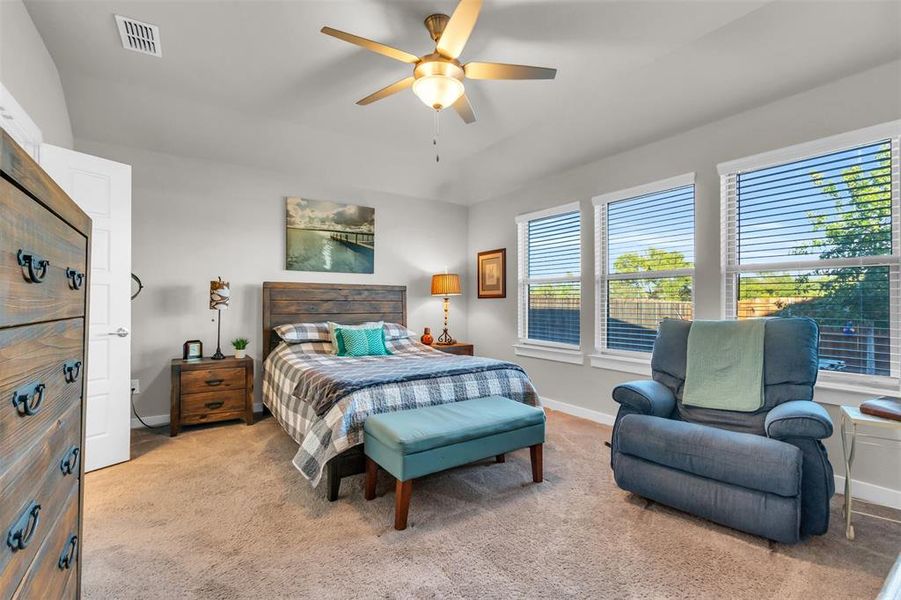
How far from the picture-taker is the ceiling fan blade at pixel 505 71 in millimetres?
2338

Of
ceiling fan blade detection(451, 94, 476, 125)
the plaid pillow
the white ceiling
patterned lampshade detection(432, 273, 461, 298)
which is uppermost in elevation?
the white ceiling

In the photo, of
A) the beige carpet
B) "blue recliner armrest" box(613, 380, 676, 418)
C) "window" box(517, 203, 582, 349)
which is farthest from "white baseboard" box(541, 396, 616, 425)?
"blue recliner armrest" box(613, 380, 676, 418)

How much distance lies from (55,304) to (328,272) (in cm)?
388

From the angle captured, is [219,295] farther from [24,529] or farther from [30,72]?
[24,529]

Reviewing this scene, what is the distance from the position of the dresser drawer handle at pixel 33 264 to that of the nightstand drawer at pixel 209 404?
3.24 m

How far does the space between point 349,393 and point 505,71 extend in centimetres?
209

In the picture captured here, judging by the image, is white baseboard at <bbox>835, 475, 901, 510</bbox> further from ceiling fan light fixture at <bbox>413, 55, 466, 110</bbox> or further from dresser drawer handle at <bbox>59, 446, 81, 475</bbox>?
dresser drawer handle at <bbox>59, 446, 81, 475</bbox>

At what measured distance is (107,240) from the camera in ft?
9.59

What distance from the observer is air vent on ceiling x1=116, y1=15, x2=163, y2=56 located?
2545 millimetres

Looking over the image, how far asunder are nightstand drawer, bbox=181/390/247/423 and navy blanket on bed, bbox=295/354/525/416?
96 centimetres

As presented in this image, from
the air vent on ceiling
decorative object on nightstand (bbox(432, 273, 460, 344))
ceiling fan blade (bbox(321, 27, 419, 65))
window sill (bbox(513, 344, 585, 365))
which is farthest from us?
decorative object on nightstand (bbox(432, 273, 460, 344))

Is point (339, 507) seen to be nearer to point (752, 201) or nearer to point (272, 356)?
point (272, 356)

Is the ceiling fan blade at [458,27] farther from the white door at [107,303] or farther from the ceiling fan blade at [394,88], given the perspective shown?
the white door at [107,303]

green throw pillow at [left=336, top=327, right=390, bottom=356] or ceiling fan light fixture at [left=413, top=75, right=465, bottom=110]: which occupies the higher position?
ceiling fan light fixture at [left=413, top=75, right=465, bottom=110]
